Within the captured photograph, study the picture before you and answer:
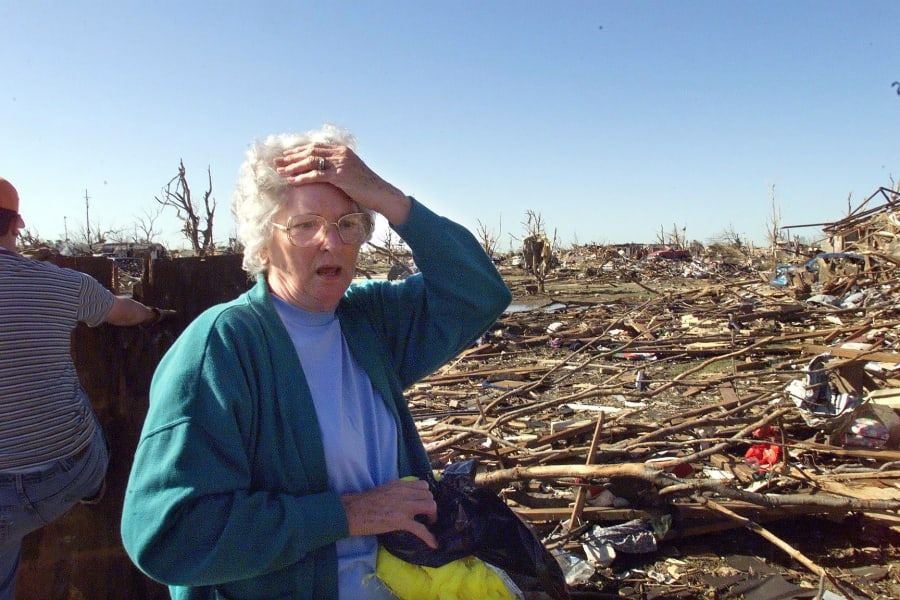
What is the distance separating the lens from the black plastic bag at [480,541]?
1.67 metres

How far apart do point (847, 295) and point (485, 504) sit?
1335 cm

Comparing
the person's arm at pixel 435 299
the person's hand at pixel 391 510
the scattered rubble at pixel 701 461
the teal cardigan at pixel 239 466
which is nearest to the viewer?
the teal cardigan at pixel 239 466

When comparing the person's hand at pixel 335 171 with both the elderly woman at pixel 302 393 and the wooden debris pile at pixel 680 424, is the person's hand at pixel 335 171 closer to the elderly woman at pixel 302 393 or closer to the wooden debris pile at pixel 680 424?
the elderly woman at pixel 302 393

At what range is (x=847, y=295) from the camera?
42.1 ft

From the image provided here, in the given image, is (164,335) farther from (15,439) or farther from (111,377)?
(15,439)

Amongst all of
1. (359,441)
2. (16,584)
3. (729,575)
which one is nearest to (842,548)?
(729,575)

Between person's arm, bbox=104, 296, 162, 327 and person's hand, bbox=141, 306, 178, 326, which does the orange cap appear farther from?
person's hand, bbox=141, 306, 178, 326

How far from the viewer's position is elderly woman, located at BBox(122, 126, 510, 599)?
1.45 metres

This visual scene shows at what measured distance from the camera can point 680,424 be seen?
480cm

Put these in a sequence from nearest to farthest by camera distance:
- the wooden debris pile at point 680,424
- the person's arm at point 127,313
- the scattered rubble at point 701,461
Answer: the person's arm at point 127,313 → the scattered rubble at point 701,461 → the wooden debris pile at point 680,424

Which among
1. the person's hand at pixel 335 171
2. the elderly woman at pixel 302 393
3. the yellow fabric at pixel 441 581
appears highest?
the person's hand at pixel 335 171

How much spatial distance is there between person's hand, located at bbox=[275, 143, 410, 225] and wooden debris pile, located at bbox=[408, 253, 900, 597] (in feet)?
5.71

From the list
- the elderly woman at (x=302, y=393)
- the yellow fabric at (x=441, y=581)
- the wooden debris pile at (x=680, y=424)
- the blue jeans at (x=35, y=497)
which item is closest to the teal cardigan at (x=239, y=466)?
the elderly woman at (x=302, y=393)

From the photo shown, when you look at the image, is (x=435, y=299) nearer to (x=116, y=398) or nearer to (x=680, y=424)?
(x=116, y=398)
